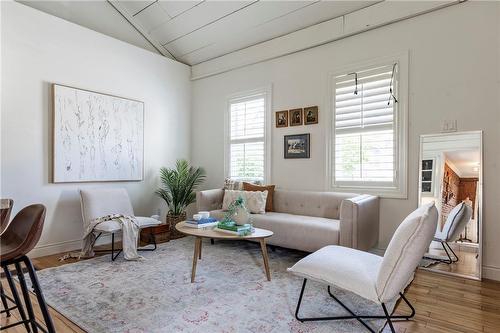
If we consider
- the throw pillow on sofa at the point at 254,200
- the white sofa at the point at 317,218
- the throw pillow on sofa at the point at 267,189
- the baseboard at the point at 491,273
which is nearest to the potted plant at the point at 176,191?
the white sofa at the point at 317,218

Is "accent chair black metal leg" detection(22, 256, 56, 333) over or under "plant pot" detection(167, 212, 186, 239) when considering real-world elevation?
over

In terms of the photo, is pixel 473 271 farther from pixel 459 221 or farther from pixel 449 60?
pixel 449 60

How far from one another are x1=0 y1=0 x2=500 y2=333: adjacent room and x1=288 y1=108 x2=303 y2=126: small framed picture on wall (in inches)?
0.9

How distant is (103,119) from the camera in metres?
4.17

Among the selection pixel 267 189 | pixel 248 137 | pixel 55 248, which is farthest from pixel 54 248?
pixel 248 137

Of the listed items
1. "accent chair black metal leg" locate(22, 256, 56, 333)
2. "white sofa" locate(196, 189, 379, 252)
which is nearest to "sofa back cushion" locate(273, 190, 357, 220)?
"white sofa" locate(196, 189, 379, 252)

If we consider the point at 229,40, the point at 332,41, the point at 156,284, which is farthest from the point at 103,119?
the point at 332,41

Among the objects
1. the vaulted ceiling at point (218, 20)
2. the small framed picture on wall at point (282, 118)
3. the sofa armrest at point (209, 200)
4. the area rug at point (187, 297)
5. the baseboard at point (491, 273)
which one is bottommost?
the area rug at point (187, 297)

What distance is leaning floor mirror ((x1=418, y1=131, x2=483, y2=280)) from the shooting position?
2941mm

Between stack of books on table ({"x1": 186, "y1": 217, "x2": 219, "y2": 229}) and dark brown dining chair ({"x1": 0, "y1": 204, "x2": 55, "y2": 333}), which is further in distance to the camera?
stack of books on table ({"x1": 186, "y1": 217, "x2": 219, "y2": 229})

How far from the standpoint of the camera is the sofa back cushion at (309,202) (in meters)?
3.66

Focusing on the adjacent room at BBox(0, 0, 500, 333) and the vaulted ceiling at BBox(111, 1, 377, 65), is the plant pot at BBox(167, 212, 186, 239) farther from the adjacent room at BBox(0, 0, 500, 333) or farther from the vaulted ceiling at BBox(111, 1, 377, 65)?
the vaulted ceiling at BBox(111, 1, 377, 65)

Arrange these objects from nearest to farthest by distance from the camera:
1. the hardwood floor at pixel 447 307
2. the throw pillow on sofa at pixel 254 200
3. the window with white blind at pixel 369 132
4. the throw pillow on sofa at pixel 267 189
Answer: the hardwood floor at pixel 447 307 → the window with white blind at pixel 369 132 → the throw pillow on sofa at pixel 254 200 → the throw pillow on sofa at pixel 267 189

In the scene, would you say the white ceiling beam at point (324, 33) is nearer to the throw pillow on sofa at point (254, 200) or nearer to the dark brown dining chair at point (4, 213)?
the throw pillow on sofa at point (254, 200)
